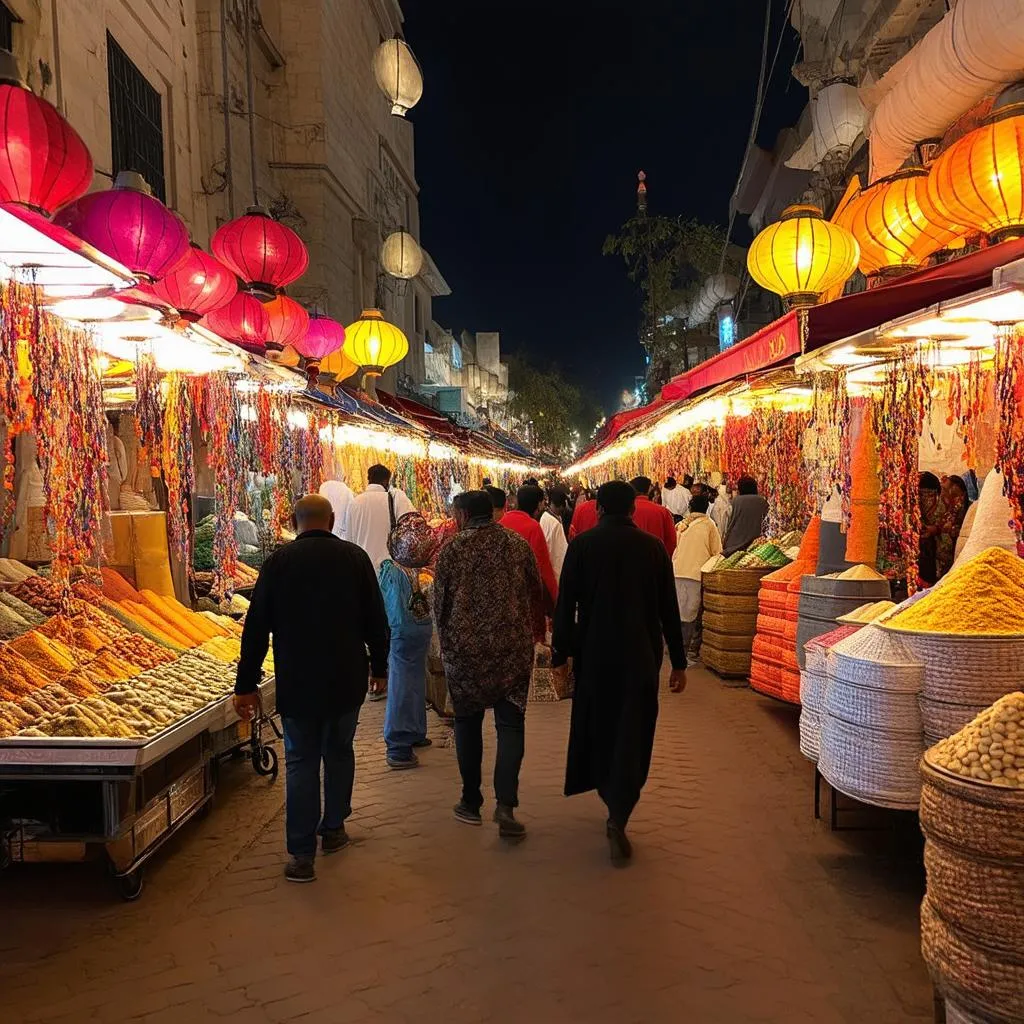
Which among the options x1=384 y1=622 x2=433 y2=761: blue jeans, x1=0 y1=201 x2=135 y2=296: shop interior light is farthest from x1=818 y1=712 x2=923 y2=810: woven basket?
x1=0 y1=201 x2=135 y2=296: shop interior light

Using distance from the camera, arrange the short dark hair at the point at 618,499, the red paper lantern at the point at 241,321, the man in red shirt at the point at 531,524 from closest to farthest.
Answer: the short dark hair at the point at 618,499, the red paper lantern at the point at 241,321, the man in red shirt at the point at 531,524

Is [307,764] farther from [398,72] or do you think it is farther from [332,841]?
[398,72]

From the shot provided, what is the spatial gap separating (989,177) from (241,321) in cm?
500

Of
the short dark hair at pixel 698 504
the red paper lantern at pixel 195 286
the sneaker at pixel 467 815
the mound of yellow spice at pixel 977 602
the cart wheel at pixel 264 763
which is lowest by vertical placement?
the cart wheel at pixel 264 763

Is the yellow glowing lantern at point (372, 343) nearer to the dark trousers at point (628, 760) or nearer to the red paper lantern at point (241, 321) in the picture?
the red paper lantern at point (241, 321)

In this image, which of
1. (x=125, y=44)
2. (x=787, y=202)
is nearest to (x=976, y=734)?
(x=125, y=44)

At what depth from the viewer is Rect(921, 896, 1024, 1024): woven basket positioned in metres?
2.46

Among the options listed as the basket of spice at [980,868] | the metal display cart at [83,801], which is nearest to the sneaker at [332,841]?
the metal display cart at [83,801]

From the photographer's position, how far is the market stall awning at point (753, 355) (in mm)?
4750

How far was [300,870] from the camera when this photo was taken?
405 cm

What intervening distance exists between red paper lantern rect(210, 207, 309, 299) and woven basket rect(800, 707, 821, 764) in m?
5.14

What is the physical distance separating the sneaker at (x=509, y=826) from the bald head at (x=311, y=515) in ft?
5.91

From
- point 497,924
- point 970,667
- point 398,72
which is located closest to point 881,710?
point 970,667

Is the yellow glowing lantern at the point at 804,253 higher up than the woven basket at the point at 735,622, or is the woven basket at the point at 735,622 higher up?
the yellow glowing lantern at the point at 804,253
